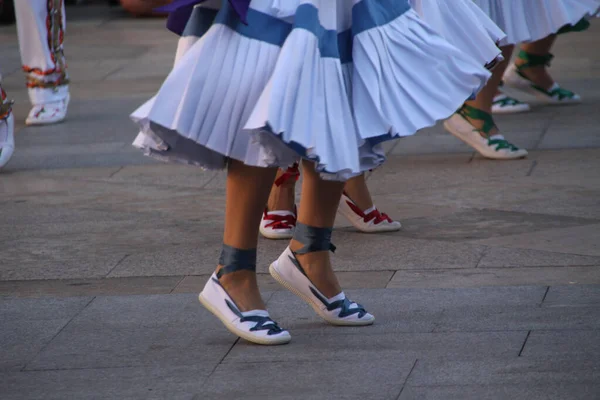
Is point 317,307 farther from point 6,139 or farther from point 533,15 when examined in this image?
point 6,139

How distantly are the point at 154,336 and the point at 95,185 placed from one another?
281cm

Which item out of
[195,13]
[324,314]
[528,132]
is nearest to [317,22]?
[195,13]

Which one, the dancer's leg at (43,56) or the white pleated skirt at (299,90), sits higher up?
the white pleated skirt at (299,90)

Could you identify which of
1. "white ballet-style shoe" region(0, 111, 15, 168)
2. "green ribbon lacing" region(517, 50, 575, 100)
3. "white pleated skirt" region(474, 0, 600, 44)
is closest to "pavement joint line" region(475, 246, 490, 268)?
"white pleated skirt" region(474, 0, 600, 44)

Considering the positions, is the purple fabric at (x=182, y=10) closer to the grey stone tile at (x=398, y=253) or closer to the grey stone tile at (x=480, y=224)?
the grey stone tile at (x=398, y=253)

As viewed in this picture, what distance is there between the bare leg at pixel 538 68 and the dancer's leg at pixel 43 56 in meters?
3.38

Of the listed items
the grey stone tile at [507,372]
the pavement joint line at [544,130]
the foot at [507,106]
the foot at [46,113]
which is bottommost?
the foot at [46,113]

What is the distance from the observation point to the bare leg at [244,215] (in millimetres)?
3664

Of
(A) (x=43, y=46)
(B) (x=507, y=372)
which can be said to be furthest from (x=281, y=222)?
(A) (x=43, y=46)

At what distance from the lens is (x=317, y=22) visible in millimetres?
3502

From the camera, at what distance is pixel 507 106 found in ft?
26.8

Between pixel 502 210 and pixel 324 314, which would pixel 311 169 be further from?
pixel 502 210

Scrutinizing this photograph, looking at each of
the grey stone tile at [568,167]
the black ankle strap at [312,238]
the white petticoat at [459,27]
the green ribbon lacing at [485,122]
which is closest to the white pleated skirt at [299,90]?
the white petticoat at [459,27]

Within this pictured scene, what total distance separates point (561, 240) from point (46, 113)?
476cm
